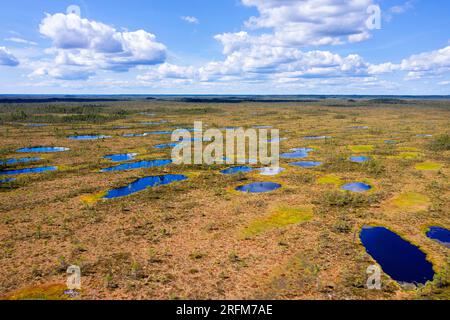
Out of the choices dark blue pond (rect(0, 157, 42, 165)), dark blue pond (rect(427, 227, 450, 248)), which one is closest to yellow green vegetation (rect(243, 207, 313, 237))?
dark blue pond (rect(427, 227, 450, 248))

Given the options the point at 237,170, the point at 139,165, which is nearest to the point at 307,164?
the point at 237,170

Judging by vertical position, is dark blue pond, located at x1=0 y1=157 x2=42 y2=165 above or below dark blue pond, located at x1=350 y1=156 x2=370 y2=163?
above

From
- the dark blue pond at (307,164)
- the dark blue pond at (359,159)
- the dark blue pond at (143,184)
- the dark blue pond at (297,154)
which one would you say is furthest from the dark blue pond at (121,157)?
the dark blue pond at (359,159)

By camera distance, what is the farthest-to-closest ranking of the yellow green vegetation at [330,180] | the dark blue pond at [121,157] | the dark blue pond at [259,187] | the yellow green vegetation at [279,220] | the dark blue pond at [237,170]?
the dark blue pond at [121,157] → the dark blue pond at [237,170] → the yellow green vegetation at [330,180] → the dark blue pond at [259,187] → the yellow green vegetation at [279,220]

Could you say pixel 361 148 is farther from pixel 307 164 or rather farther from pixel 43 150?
pixel 43 150

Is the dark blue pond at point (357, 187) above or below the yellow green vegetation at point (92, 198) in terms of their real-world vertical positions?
above

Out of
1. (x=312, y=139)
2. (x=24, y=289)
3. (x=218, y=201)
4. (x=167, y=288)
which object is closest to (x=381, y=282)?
(x=167, y=288)

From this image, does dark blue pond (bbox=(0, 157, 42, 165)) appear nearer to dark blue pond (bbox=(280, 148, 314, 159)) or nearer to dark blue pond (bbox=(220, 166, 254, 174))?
dark blue pond (bbox=(220, 166, 254, 174))

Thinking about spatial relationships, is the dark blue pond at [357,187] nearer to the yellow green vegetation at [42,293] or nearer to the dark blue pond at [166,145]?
the yellow green vegetation at [42,293]
